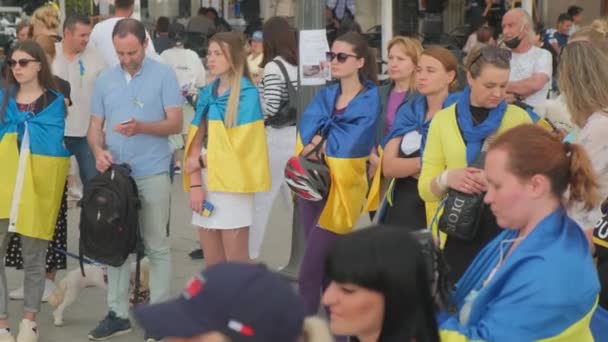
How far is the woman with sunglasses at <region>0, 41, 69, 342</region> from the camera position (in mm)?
6289

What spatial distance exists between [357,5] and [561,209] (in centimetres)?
1256

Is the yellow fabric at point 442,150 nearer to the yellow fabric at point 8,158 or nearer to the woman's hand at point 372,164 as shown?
the woman's hand at point 372,164

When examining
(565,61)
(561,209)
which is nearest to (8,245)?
(565,61)

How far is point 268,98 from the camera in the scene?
23.2ft

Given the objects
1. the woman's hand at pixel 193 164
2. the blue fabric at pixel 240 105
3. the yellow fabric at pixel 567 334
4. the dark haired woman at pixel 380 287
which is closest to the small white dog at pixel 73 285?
the woman's hand at pixel 193 164

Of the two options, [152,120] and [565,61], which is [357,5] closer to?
[152,120]

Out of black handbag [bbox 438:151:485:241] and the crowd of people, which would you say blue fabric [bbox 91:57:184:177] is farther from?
black handbag [bbox 438:151:485:241]

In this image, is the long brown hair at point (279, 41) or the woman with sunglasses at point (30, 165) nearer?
the woman with sunglasses at point (30, 165)

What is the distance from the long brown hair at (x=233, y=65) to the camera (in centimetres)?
627

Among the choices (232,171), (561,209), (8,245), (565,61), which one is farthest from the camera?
(8,245)

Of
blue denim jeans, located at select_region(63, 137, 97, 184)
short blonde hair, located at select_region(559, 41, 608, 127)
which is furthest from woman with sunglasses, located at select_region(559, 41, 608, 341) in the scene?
blue denim jeans, located at select_region(63, 137, 97, 184)

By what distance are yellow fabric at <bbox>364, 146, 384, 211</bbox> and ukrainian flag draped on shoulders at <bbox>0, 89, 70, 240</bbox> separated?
1847mm

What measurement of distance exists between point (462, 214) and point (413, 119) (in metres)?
1.08

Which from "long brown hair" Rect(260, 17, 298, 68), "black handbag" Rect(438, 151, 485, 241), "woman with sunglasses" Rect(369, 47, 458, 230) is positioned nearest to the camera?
"black handbag" Rect(438, 151, 485, 241)
